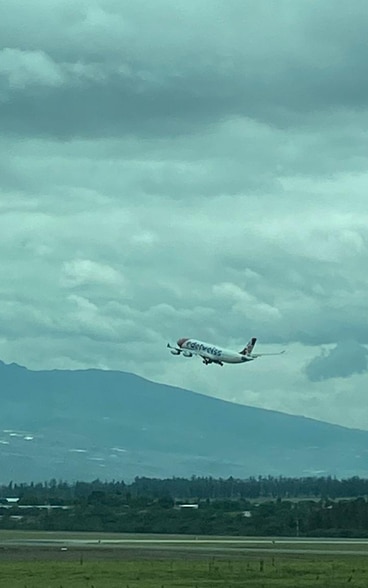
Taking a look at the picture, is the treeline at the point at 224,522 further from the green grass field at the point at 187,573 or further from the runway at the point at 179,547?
the green grass field at the point at 187,573

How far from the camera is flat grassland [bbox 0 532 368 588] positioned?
87500mm

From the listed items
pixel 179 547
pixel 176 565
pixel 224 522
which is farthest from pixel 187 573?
pixel 224 522

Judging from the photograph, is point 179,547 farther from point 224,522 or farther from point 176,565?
point 224,522

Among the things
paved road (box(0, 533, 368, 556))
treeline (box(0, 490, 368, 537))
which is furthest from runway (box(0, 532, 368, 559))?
treeline (box(0, 490, 368, 537))

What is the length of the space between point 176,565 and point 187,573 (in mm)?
7716

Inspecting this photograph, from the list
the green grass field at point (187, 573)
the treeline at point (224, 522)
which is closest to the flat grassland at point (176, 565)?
the green grass field at point (187, 573)

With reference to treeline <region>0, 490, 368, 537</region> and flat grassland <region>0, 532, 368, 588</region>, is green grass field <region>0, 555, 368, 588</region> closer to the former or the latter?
flat grassland <region>0, 532, 368, 588</region>

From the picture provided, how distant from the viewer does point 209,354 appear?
539ft

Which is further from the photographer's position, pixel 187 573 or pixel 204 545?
pixel 204 545

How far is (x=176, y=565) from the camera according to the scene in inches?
3989

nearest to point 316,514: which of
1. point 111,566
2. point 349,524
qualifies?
point 349,524

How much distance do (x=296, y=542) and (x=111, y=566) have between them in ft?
147

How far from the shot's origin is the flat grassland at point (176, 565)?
87500 millimetres

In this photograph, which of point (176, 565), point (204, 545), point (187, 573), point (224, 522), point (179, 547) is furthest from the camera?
point (224, 522)
